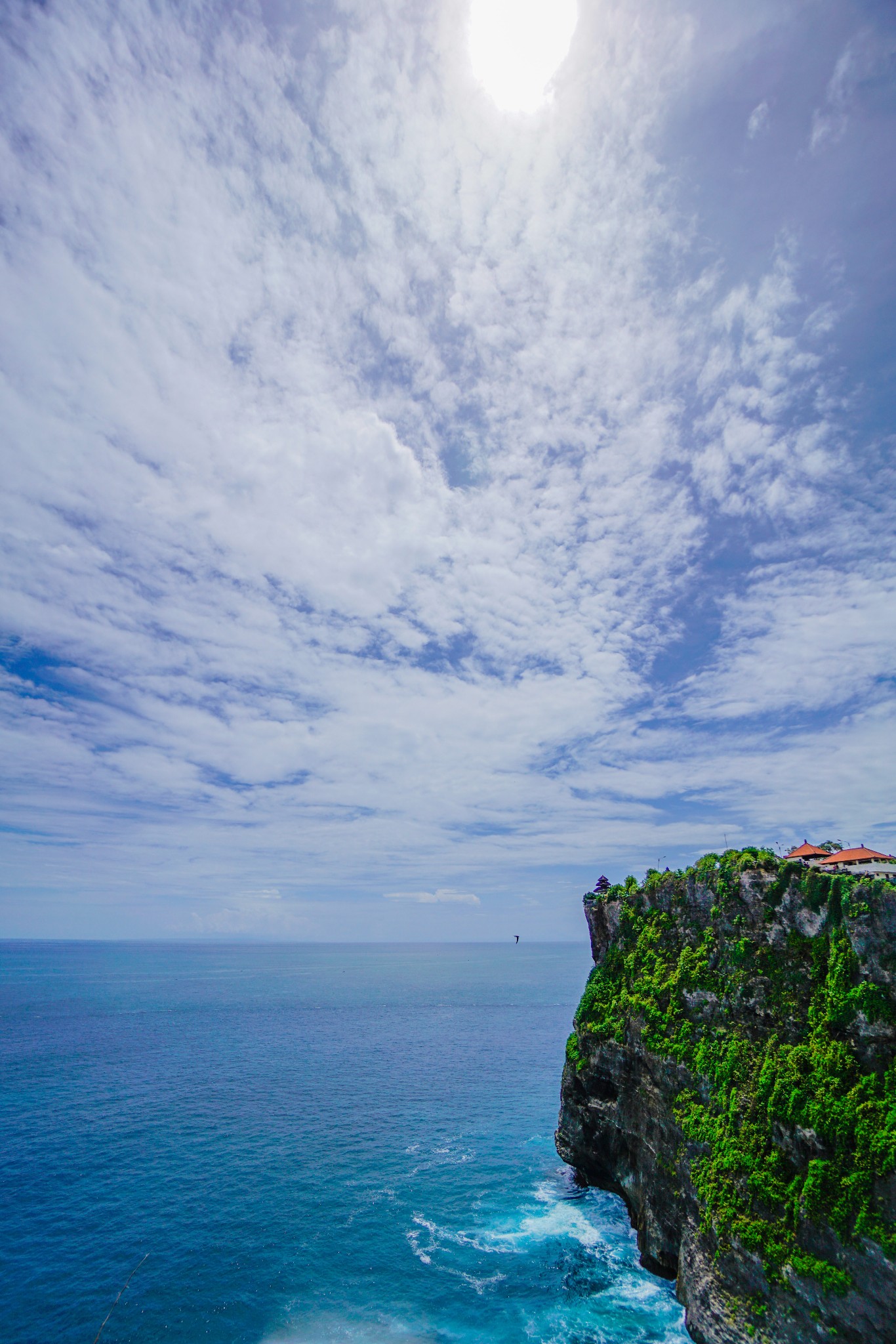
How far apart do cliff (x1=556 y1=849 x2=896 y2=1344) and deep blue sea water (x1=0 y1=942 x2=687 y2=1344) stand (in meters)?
6.59

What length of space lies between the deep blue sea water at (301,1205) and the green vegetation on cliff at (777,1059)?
11.3 meters

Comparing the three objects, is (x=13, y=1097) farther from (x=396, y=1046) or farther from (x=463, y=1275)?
(x=463, y=1275)

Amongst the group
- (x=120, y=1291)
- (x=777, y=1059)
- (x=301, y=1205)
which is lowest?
(x=120, y=1291)

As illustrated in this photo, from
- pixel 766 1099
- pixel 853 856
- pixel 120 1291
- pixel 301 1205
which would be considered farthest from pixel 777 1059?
pixel 120 1291

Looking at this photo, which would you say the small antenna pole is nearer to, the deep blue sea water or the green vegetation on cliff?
the deep blue sea water

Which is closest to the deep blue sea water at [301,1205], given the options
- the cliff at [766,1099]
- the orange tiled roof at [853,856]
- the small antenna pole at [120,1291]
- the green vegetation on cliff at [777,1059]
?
the small antenna pole at [120,1291]

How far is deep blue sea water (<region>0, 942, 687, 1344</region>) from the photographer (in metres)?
35.3

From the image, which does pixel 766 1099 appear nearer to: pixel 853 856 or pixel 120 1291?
pixel 853 856

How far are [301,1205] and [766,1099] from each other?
3892 cm

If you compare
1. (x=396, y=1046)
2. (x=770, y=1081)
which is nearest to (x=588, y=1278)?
(x=770, y=1081)

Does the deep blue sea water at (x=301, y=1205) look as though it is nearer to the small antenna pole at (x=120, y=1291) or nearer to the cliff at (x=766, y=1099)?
the small antenna pole at (x=120, y=1291)

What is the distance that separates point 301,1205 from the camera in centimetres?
4791

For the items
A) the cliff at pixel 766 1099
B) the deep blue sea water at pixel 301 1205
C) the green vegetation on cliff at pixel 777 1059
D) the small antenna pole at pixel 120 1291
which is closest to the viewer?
the cliff at pixel 766 1099

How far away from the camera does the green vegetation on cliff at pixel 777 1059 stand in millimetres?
27953
